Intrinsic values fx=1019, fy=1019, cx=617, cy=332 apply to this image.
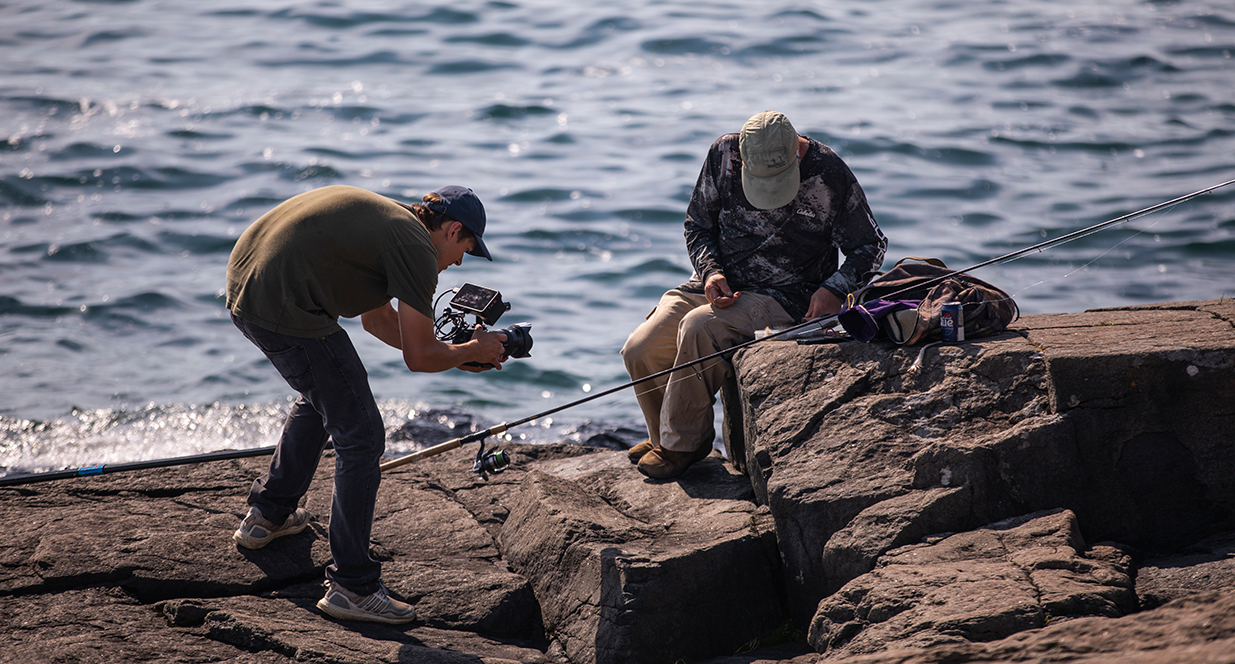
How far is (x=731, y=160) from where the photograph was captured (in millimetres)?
4996

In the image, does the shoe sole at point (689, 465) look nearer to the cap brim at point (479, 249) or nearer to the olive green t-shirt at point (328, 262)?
the cap brim at point (479, 249)

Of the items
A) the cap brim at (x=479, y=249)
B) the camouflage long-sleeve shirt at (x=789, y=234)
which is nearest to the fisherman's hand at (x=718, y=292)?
the camouflage long-sleeve shirt at (x=789, y=234)

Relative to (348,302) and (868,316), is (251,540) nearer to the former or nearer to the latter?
(348,302)

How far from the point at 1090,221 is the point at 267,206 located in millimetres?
Answer: 9924

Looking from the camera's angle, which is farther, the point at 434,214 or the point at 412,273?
the point at 434,214

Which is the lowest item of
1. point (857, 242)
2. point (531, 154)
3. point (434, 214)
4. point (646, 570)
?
point (531, 154)

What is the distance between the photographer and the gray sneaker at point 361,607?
3902mm

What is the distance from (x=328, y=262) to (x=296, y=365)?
42cm

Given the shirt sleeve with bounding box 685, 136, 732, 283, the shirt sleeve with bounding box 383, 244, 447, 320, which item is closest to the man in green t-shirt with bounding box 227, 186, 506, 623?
the shirt sleeve with bounding box 383, 244, 447, 320

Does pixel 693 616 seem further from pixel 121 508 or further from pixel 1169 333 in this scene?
pixel 121 508

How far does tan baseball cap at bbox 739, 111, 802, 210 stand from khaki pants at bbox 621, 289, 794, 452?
0.49m

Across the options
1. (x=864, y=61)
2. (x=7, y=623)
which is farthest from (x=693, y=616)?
(x=864, y=61)

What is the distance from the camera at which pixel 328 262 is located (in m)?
3.76

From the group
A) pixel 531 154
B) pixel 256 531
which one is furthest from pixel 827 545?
pixel 531 154
